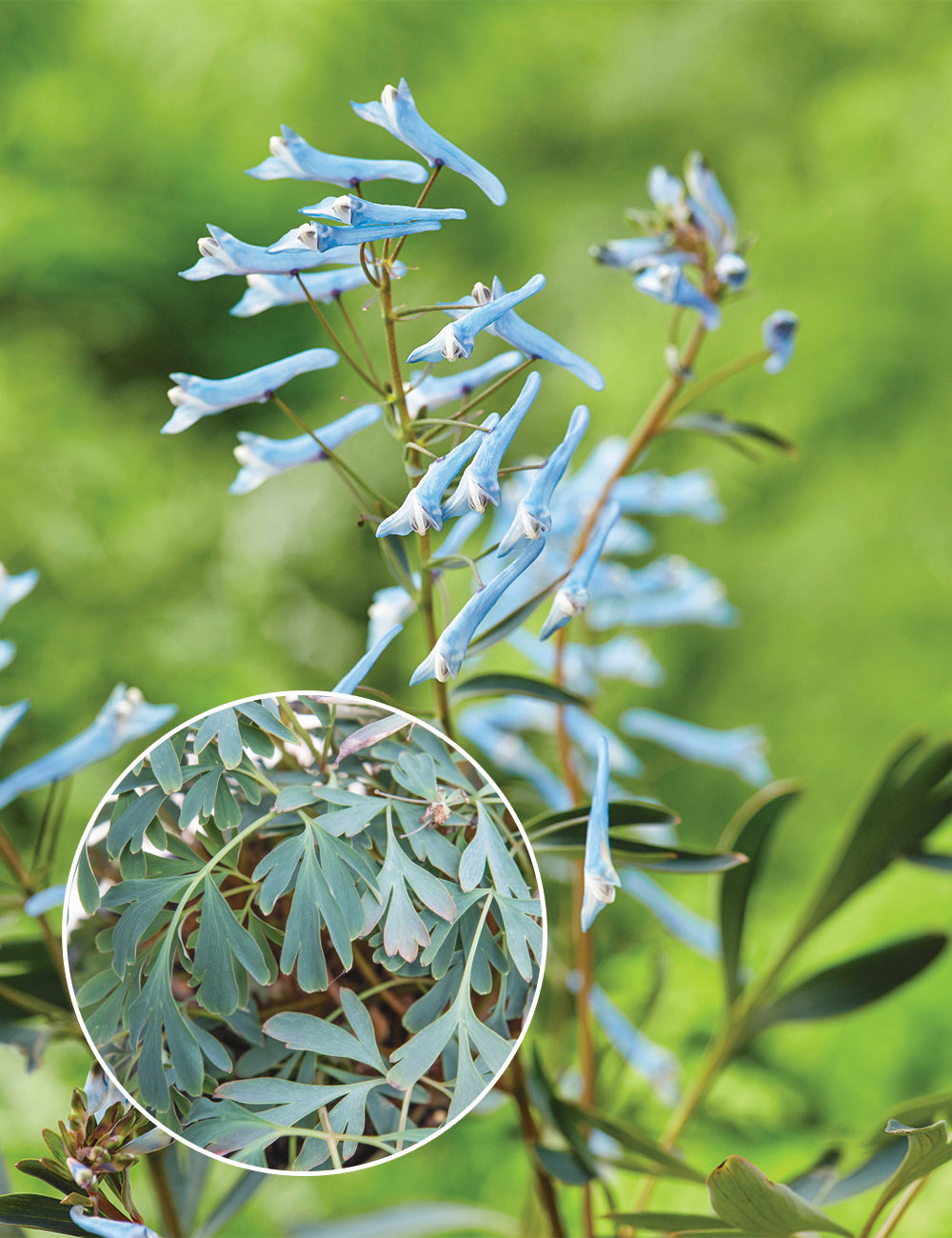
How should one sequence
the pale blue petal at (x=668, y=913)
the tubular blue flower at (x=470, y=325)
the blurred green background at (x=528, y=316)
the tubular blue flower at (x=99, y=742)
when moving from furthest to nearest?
1. the blurred green background at (x=528, y=316)
2. the pale blue petal at (x=668, y=913)
3. the tubular blue flower at (x=99, y=742)
4. the tubular blue flower at (x=470, y=325)

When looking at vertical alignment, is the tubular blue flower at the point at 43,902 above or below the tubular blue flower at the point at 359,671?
below

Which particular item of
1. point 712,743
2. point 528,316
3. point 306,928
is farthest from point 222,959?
point 528,316

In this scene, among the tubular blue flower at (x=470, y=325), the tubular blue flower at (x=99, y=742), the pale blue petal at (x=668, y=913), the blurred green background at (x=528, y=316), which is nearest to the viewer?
the tubular blue flower at (x=470, y=325)

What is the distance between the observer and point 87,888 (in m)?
0.24

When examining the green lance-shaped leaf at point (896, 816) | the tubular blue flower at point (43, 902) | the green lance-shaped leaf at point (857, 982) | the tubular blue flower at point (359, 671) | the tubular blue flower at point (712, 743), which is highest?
the tubular blue flower at point (359, 671)

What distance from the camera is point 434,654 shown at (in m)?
0.23

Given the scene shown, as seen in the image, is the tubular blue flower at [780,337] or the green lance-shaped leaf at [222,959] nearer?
the green lance-shaped leaf at [222,959]

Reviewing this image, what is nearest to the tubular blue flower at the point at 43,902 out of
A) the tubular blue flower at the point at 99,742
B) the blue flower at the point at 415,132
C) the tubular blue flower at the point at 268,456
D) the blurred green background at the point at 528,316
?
the tubular blue flower at the point at 99,742

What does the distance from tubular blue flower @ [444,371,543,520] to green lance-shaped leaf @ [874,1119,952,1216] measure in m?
0.19

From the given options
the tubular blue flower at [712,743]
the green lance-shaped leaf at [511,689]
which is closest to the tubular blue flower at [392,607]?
the green lance-shaped leaf at [511,689]

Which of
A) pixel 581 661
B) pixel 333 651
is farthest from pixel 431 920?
pixel 333 651

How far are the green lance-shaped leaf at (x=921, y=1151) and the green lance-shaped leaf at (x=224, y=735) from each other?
0.64 feet

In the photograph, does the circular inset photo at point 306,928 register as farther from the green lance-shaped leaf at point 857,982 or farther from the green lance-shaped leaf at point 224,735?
the green lance-shaped leaf at point 857,982

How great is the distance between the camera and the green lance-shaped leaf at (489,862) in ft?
0.80
